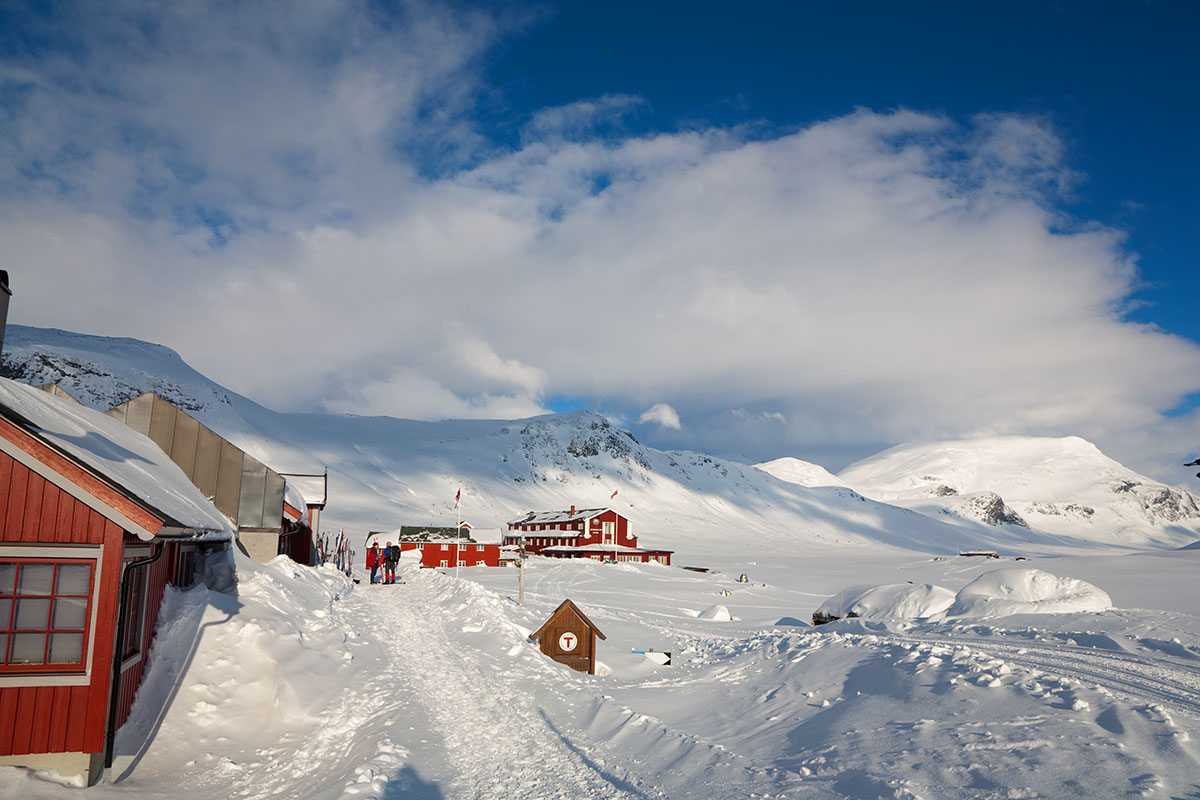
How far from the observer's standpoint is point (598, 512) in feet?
291

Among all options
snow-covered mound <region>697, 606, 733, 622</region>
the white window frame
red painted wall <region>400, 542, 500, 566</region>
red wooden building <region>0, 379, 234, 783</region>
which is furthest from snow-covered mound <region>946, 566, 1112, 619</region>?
red painted wall <region>400, 542, 500, 566</region>

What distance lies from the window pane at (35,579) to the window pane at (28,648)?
51 cm

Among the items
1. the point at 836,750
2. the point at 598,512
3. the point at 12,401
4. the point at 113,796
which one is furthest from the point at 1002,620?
the point at 598,512

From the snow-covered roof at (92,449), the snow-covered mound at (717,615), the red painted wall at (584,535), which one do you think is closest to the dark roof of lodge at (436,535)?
the red painted wall at (584,535)

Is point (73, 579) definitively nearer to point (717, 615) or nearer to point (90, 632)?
point (90, 632)

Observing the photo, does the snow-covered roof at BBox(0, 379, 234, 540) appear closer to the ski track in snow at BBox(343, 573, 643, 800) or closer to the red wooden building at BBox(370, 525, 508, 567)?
the ski track in snow at BBox(343, 573, 643, 800)

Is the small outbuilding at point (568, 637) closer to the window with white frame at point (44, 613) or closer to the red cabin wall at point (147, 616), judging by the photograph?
the red cabin wall at point (147, 616)

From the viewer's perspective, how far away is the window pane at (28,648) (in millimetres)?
8266

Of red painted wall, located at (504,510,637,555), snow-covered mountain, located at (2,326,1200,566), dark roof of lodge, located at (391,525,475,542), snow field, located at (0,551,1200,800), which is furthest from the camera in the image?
snow-covered mountain, located at (2,326,1200,566)

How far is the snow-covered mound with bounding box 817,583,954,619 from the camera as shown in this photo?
87.2 feet

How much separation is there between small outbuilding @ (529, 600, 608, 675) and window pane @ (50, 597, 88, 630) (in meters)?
9.80

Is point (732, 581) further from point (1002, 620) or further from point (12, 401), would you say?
point (12, 401)

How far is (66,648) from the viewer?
332 inches

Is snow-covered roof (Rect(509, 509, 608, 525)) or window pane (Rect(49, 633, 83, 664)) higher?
snow-covered roof (Rect(509, 509, 608, 525))
